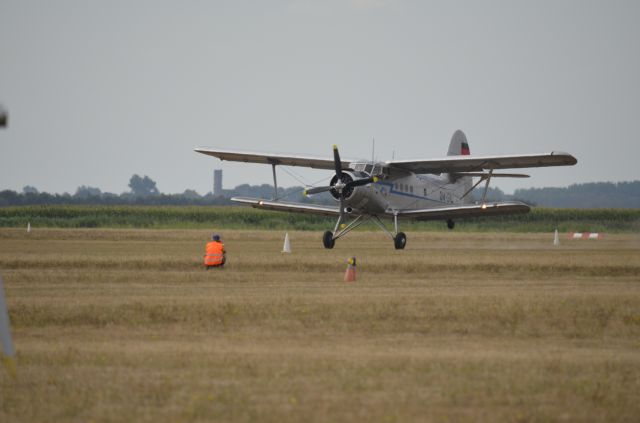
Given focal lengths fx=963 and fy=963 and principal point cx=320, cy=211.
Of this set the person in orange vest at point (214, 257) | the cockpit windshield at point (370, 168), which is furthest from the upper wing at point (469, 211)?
the person in orange vest at point (214, 257)

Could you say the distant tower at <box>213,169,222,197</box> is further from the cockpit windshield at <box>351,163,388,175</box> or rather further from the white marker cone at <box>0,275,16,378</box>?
the white marker cone at <box>0,275,16,378</box>

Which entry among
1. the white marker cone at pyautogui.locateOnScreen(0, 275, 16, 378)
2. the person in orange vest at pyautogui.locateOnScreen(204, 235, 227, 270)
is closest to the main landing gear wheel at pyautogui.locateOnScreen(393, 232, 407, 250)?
the person in orange vest at pyautogui.locateOnScreen(204, 235, 227, 270)

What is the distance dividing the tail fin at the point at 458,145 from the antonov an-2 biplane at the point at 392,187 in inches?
230

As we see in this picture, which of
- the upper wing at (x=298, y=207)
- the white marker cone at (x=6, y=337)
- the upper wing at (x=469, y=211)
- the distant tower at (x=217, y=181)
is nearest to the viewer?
the white marker cone at (x=6, y=337)

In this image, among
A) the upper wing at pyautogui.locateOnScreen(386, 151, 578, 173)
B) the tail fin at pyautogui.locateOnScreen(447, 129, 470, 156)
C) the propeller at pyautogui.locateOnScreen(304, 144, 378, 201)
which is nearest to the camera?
the upper wing at pyautogui.locateOnScreen(386, 151, 578, 173)

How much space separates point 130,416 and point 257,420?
121 cm

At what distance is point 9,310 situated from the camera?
1550 cm

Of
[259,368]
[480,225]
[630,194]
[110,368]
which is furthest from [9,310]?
[630,194]

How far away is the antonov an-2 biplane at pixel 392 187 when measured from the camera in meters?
34.6

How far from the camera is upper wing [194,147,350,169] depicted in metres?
38.4

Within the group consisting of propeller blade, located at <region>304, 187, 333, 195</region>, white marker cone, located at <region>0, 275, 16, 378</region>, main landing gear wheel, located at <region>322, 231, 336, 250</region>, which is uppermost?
propeller blade, located at <region>304, 187, 333, 195</region>

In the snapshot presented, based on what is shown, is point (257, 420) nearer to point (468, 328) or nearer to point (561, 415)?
point (561, 415)

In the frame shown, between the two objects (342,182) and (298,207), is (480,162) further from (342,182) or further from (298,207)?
(298,207)

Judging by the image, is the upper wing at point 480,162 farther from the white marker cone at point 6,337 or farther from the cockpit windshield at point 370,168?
the white marker cone at point 6,337
